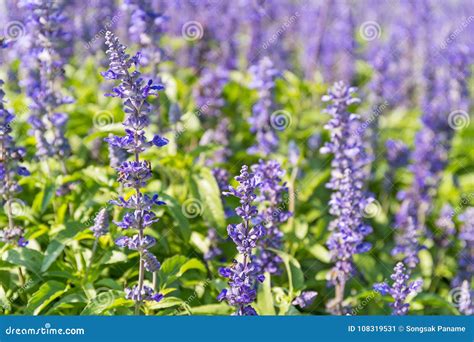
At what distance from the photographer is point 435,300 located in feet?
20.3

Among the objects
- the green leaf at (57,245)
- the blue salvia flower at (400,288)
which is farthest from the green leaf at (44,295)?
the blue salvia flower at (400,288)

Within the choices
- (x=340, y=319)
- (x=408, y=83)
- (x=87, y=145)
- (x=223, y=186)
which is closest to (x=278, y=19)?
(x=408, y=83)

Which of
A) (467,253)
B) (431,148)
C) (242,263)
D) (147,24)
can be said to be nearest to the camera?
(242,263)

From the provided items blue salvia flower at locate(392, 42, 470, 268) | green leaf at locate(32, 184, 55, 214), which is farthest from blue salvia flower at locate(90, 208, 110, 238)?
blue salvia flower at locate(392, 42, 470, 268)

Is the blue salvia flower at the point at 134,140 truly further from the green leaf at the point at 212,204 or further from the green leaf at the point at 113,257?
the green leaf at the point at 212,204

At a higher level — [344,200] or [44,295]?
[344,200]

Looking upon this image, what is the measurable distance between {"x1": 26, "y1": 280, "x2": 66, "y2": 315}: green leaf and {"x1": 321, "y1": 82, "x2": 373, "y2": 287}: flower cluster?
2.32 m

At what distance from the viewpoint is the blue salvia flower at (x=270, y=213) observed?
576 cm

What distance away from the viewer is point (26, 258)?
5.58 m

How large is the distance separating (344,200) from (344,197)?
3 cm

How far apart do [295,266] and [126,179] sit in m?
2.08

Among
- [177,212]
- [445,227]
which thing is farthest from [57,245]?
[445,227]

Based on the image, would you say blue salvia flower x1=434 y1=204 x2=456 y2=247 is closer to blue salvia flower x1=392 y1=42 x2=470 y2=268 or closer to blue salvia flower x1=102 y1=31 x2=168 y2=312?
blue salvia flower x1=392 y1=42 x2=470 y2=268

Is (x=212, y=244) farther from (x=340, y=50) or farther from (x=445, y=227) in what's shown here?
(x=340, y=50)
